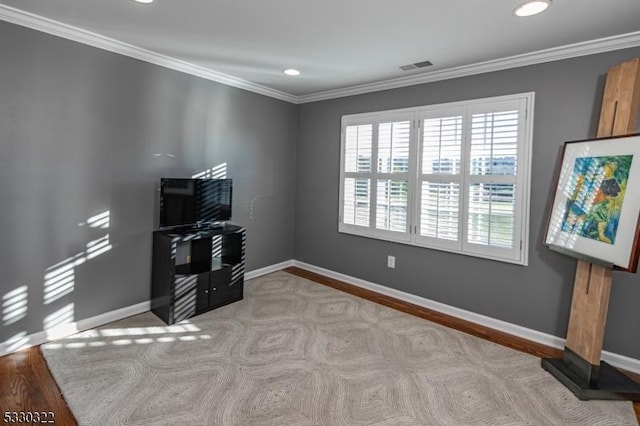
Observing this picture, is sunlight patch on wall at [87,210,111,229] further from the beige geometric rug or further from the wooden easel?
the wooden easel

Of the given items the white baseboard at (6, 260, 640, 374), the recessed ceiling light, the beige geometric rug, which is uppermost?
the recessed ceiling light

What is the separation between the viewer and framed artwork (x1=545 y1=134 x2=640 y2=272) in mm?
2104

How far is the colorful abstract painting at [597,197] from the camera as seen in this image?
2.18 m

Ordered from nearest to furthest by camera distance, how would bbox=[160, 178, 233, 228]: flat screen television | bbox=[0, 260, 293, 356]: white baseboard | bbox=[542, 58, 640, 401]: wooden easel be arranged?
bbox=[542, 58, 640, 401]: wooden easel, bbox=[0, 260, 293, 356]: white baseboard, bbox=[160, 178, 233, 228]: flat screen television

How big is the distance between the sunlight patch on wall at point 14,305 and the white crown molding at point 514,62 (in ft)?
12.2

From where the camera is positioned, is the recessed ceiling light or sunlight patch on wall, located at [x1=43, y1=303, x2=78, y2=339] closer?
the recessed ceiling light

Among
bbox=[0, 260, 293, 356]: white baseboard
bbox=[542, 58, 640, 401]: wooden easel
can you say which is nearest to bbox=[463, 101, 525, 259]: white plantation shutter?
bbox=[542, 58, 640, 401]: wooden easel

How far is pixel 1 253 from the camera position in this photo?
96.7 inches

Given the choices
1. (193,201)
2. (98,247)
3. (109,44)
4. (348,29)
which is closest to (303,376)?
(193,201)

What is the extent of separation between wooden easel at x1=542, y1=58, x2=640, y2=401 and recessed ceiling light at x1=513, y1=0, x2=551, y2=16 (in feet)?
2.44

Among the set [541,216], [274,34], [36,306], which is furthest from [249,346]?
[541,216]

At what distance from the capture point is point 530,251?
297 centimetres

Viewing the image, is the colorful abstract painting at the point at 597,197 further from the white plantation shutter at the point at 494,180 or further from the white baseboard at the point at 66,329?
the white baseboard at the point at 66,329

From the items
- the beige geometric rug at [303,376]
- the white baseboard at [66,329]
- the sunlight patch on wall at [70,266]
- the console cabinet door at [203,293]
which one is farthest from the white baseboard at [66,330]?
the console cabinet door at [203,293]
